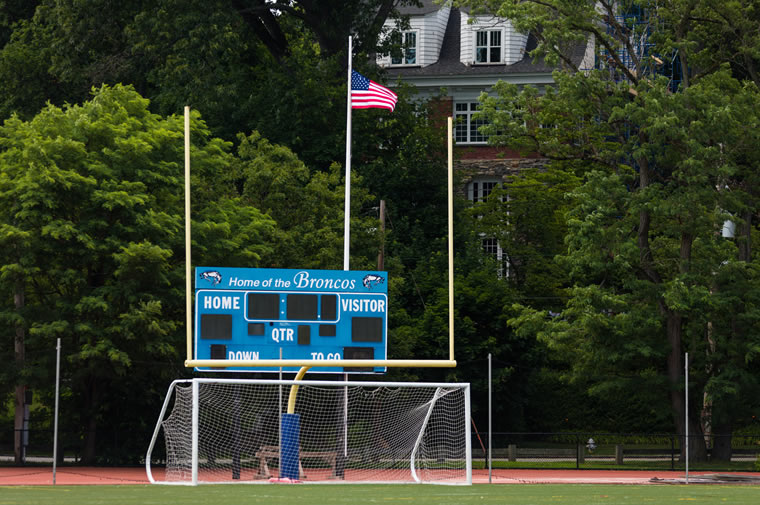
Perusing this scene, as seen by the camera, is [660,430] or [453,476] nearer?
[453,476]

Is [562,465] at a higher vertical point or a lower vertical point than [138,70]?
lower

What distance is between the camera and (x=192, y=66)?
42.2 meters

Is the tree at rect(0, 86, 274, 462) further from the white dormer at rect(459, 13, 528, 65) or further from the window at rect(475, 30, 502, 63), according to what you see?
the window at rect(475, 30, 502, 63)

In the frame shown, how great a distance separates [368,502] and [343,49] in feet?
114

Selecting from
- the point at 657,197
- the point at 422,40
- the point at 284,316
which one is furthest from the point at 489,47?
the point at 284,316

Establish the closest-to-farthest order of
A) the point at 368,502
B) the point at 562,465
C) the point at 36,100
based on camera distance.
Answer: the point at 368,502, the point at 562,465, the point at 36,100

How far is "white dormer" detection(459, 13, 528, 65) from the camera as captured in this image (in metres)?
56.6

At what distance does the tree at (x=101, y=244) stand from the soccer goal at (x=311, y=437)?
2363 mm

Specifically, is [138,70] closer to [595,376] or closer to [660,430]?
[595,376]

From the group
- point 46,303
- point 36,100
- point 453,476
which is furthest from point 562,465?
point 36,100

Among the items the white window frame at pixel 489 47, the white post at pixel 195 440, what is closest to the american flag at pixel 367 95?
the white post at pixel 195 440

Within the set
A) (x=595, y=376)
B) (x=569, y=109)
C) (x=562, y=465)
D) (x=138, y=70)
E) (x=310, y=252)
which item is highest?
(x=138, y=70)

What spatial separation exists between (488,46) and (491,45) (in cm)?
15

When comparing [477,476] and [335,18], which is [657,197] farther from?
[335,18]
